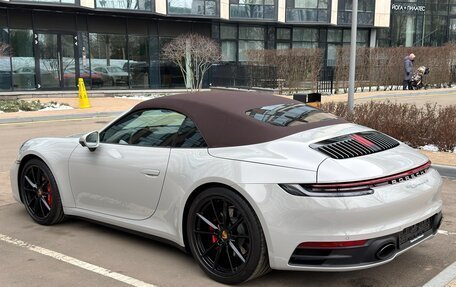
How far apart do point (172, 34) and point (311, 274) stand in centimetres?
2404

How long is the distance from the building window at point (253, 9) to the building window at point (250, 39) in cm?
125

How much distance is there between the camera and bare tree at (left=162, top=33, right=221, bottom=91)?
82.0 feet

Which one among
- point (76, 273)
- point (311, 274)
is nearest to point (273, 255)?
point (311, 274)

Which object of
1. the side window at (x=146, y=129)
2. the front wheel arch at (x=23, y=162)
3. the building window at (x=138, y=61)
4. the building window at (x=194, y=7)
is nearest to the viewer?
the side window at (x=146, y=129)

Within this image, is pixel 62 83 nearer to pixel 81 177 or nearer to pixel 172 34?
pixel 172 34

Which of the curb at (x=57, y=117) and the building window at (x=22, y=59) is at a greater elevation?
the building window at (x=22, y=59)

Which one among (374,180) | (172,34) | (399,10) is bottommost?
(374,180)

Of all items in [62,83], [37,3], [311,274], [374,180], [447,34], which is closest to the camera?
[374,180]

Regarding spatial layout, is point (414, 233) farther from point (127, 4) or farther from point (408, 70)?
point (127, 4)

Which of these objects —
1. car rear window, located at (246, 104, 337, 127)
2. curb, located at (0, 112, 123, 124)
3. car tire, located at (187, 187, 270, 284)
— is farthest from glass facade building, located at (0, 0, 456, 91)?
car tire, located at (187, 187, 270, 284)

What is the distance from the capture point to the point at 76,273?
4059mm

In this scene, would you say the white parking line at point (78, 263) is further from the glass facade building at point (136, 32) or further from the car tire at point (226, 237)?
the glass facade building at point (136, 32)

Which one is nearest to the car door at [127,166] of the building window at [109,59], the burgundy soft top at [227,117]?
the burgundy soft top at [227,117]

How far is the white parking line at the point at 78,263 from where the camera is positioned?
389cm
